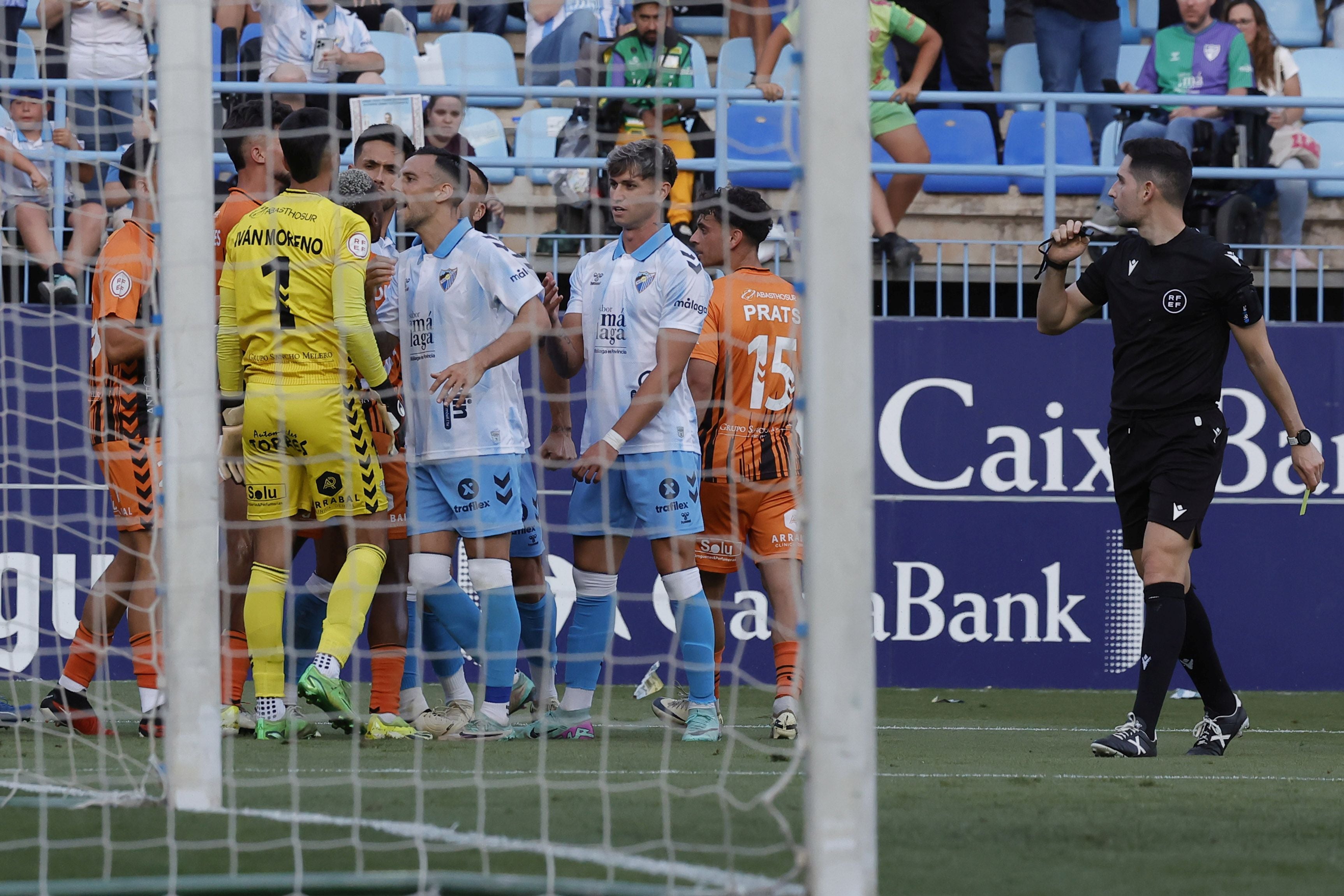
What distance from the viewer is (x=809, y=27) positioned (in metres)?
2.97

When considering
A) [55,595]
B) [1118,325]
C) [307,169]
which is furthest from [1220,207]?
[55,595]

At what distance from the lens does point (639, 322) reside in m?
5.89

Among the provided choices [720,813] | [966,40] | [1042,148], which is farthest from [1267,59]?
[720,813]

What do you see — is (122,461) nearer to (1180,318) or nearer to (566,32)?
(1180,318)

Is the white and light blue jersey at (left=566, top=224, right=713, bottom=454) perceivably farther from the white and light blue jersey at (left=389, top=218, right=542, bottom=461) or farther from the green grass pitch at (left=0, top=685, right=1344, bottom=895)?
the green grass pitch at (left=0, top=685, right=1344, bottom=895)

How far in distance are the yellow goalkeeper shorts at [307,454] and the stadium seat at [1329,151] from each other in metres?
6.80

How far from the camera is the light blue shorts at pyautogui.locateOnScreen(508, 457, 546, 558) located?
236 inches

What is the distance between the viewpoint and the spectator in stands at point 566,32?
8727mm

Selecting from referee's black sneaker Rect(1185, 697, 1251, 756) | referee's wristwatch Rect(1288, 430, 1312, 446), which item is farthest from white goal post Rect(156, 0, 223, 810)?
referee's wristwatch Rect(1288, 430, 1312, 446)

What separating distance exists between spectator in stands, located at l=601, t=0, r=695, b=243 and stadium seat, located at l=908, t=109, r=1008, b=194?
1.69 m

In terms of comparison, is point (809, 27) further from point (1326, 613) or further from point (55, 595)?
point (1326, 613)

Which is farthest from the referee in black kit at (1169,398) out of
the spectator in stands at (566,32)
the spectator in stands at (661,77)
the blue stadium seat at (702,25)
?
the blue stadium seat at (702,25)

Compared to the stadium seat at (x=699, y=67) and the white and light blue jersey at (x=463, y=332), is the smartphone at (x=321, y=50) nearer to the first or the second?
the stadium seat at (x=699, y=67)

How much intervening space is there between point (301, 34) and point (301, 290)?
3206 mm
